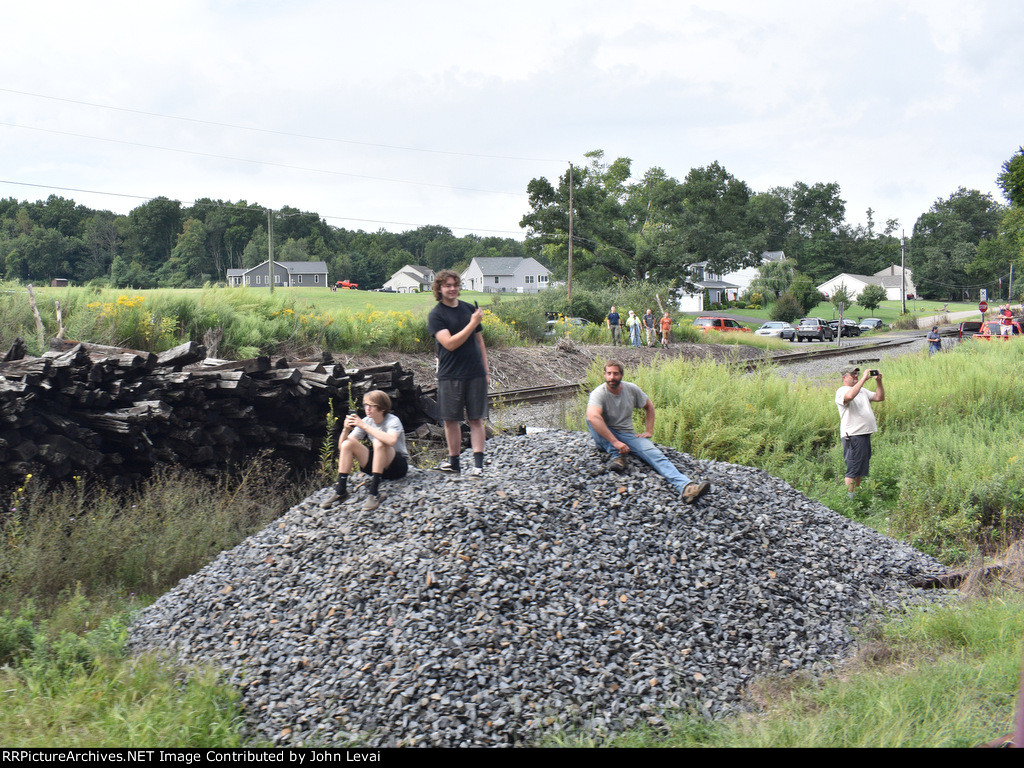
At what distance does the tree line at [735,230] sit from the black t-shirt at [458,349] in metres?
36.9

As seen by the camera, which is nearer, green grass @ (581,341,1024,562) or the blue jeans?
the blue jeans

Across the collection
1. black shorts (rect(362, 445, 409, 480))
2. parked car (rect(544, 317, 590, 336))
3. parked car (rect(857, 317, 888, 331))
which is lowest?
black shorts (rect(362, 445, 409, 480))

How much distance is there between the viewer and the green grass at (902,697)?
12.4 feet

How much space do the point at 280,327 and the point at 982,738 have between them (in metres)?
15.0

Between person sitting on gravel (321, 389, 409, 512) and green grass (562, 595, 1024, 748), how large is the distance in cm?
297

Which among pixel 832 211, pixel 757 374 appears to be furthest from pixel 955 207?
pixel 757 374

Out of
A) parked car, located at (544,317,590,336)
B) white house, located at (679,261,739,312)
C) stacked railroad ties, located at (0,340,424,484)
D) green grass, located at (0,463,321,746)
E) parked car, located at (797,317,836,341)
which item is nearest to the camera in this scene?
green grass, located at (0,463,321,746)

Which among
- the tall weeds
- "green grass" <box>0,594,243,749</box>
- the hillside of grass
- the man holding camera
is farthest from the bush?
A: "green grass" <box>0,594,243,749</box>

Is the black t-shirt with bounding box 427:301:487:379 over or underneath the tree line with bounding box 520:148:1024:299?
underneath

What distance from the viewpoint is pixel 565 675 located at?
4555 millimetres

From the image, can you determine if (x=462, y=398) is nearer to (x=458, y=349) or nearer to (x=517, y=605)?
(x=458, y=349)

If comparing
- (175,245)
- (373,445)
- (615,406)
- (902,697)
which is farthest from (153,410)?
(175,245)

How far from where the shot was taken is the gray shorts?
22.7ft

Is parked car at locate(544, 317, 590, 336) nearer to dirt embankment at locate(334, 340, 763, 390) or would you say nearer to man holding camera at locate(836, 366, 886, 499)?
dirt embankment at locate(334, 340, 763, 390)
